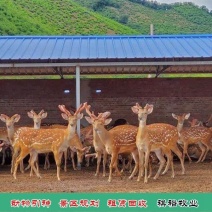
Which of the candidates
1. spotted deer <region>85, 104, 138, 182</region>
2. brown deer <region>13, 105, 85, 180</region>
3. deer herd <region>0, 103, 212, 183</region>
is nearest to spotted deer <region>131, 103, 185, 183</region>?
deer herd <region>0, 103, 212, 183</region>

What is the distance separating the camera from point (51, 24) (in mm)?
44281

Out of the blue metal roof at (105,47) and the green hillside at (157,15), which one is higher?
the green hillside at (157,15)

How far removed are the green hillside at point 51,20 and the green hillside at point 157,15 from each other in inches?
196

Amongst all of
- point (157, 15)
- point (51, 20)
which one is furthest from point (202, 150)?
point (157, 15)

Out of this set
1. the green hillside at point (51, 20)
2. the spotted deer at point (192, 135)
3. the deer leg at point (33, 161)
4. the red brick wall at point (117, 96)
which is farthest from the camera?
the green hillside at point (51, 20)

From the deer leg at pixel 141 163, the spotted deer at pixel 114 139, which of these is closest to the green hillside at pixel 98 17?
the spotted deer at pixel 114 139

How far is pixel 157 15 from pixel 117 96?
40.7 metres

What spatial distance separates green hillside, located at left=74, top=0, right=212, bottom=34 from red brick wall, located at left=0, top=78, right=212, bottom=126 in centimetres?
3332

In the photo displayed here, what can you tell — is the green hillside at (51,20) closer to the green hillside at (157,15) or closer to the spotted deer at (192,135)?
the green hillside at (157,15)

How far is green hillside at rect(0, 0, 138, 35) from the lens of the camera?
39219 millimetres

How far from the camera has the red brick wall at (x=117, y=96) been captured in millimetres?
14969

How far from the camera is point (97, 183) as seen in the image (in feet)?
31.1

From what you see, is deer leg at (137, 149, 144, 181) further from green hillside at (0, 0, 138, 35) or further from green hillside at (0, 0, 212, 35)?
green hillside at (0, 0, 138, 35)

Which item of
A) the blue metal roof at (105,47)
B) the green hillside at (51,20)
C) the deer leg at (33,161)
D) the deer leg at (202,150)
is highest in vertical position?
the green hillside at (51,20)
